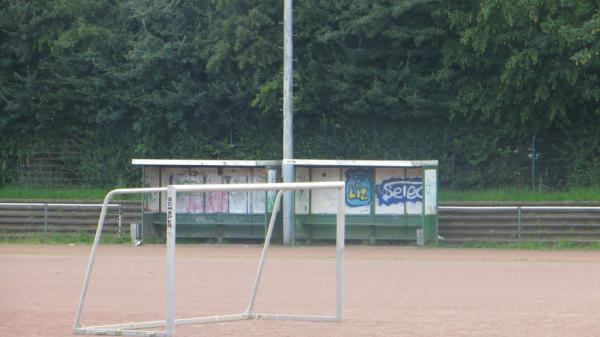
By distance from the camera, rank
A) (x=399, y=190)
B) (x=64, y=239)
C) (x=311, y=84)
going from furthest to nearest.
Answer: (x=311, y=84), (x=64, y=239), (x=399, y=190)

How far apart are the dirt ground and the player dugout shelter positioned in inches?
37.2

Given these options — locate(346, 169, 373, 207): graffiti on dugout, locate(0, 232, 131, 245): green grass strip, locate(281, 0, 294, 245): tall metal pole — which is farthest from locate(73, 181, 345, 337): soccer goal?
locate(0, 232, 131, 245): green grass strip

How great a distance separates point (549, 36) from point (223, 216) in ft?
33.6

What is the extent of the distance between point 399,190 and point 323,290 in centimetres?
1010

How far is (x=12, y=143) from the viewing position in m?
33.2

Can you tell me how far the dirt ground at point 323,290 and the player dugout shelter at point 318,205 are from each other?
3.10ft

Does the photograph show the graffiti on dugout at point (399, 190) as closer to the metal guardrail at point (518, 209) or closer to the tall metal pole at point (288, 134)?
the metal guardrail at point (518, 209)

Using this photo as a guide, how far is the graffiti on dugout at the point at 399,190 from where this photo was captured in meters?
25.6

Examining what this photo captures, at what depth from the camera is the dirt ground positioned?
1184cm

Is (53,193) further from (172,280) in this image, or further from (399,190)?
(172,280)

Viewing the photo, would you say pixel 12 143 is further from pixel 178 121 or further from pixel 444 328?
pixel 444 328

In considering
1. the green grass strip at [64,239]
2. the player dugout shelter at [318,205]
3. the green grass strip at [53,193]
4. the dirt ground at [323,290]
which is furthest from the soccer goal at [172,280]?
the green grass strip at [53,193]

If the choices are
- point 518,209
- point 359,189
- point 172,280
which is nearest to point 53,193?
point 359,189

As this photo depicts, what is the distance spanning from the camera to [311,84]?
30.4 metres
